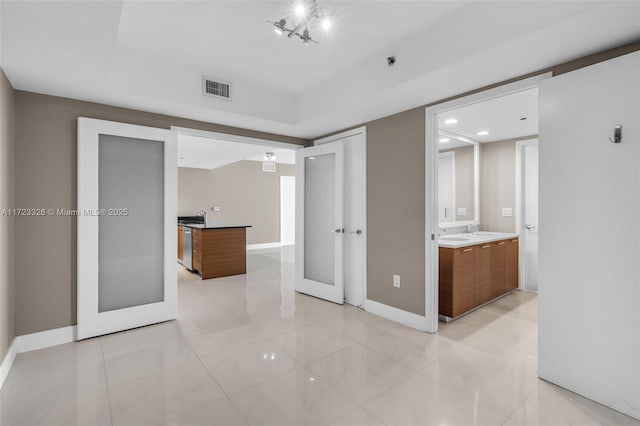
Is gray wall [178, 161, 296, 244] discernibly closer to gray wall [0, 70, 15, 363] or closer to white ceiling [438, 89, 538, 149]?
gray wall [0, 70, 15, 363]

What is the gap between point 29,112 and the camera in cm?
264

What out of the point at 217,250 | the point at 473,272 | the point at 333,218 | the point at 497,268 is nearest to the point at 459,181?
the point at 497,268

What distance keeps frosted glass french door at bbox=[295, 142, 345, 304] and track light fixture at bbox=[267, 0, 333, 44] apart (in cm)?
177

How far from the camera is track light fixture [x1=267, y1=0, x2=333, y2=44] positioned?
1.92m

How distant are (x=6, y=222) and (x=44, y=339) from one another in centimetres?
112

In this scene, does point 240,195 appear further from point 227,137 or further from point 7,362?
point 7,362

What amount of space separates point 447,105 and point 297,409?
277 cm

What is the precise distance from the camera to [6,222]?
2.31 metres

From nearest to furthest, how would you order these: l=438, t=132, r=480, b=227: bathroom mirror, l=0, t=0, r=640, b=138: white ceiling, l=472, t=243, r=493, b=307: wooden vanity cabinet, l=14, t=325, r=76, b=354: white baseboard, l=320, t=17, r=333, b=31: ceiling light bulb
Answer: l=0, t=0, r=640, b=138: white ceiling, l=320, t=17, r=333, b=31: ceiling light bulb, l=14, t=325, r=76, b=354: white baseboard, l=472, t=243, r=493, b=307: wooden vanity cabinet, l=438, t=132, r=480, b=227: bathroom mirror

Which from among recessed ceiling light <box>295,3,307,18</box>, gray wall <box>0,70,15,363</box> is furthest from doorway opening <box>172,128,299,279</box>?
recessed ceiling light <box>295,3,307,18</box>

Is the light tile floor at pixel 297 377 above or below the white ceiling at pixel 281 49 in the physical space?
below

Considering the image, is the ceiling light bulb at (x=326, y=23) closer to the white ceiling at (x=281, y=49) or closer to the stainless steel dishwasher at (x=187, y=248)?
the white ceiling at (x=281, y=49)

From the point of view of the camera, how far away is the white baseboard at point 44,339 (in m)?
2.59

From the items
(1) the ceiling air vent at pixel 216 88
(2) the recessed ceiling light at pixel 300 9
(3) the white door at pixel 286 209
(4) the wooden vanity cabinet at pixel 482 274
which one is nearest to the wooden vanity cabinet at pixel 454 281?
(4) the wooden vanity cabinet at pixel 482 274
